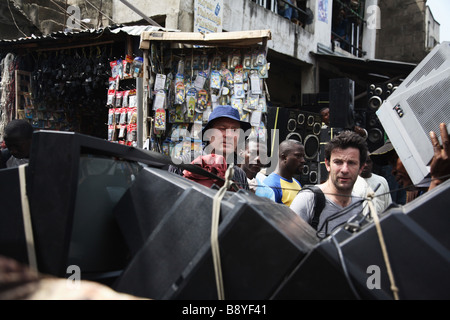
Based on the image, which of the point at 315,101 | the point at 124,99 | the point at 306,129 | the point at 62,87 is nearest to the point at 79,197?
the point at 124,99

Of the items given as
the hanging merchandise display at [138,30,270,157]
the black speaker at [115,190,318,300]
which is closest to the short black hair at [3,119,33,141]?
the hanging merchandise display at [138,30,270,157]

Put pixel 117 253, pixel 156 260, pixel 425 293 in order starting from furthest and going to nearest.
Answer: pixel 117 253
pixel 156 260
pixel 425 293

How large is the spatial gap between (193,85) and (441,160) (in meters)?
4.13

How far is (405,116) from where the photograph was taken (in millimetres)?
2035

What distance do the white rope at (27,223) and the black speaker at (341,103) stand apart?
558 centimetres

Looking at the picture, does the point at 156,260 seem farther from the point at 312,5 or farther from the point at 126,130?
the point at 312,5

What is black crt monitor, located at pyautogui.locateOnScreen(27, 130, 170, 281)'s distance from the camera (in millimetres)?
1122

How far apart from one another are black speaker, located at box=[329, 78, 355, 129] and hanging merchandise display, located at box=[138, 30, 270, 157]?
1.53 metres

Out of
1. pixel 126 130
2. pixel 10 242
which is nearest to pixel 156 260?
pixel 10 242

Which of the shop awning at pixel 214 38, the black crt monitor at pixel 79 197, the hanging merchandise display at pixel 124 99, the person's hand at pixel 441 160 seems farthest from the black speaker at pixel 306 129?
the black crt monitor at pixel 79 197

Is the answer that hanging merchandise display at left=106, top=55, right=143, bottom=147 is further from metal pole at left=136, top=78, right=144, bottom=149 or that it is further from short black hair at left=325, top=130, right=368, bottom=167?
short black hair at left=325, top=130, right=368, bottom=167

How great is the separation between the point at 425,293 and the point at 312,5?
10.6m

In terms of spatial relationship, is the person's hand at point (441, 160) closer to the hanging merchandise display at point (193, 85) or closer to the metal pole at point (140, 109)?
the hanging merchandise display at point (193, 85)

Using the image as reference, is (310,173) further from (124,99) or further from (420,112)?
(420,112)
